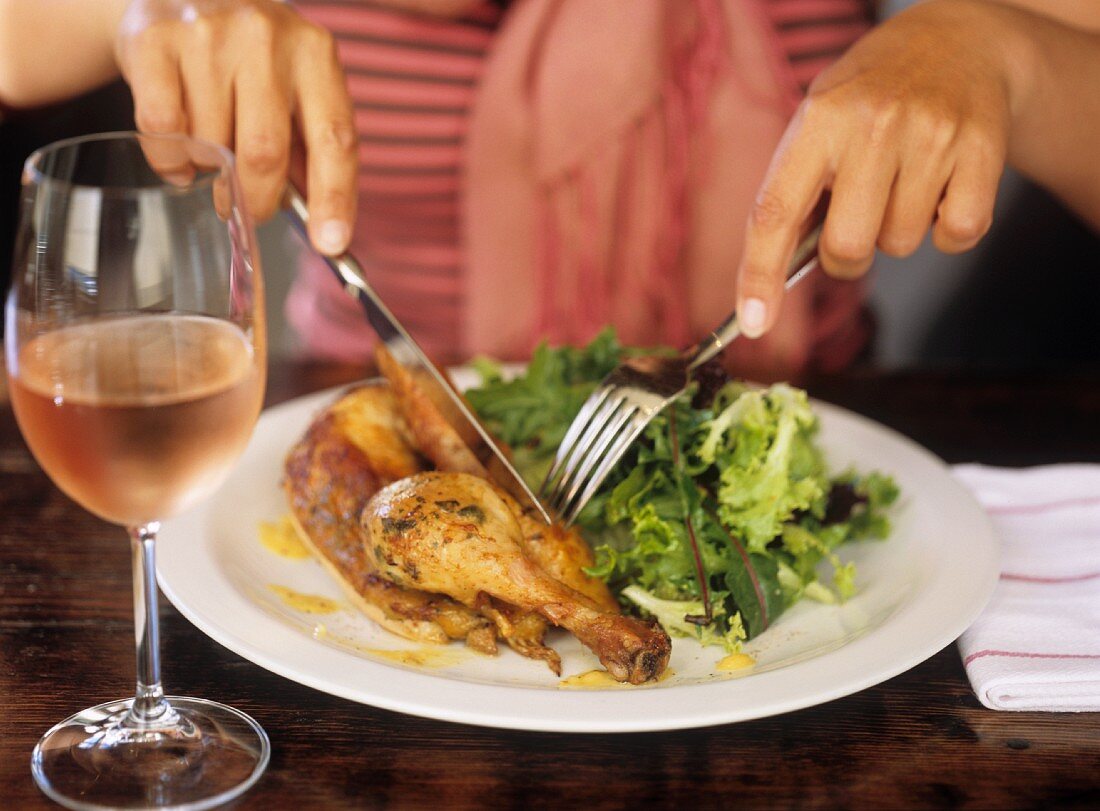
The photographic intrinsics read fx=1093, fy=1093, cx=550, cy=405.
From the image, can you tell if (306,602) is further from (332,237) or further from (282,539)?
(332,237)

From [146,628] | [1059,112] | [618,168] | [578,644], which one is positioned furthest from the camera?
[618,168]

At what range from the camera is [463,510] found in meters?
1.29

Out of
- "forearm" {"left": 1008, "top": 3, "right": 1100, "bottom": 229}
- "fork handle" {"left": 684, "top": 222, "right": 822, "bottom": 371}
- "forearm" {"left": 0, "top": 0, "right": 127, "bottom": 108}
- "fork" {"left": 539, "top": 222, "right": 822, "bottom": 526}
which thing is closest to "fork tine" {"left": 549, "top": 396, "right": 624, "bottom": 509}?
"fork" {"left": 539, "top": 222, "right": 822, "bottom": 526}

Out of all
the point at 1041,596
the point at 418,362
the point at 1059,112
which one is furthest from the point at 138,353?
the point at 1059,112

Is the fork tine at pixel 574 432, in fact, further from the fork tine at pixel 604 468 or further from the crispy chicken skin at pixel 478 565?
the crispy chicken skin at pixel 478 565

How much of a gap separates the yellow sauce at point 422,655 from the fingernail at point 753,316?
539 mm

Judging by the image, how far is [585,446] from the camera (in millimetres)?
1442

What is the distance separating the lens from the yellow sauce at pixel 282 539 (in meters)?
1.52

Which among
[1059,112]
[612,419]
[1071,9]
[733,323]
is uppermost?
[1071,9]

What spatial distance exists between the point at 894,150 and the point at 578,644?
0.74 meters

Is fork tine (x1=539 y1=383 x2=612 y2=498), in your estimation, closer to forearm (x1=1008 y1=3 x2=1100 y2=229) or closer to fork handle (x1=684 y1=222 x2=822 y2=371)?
fork handle (x1=684 y1=222 x2=822 y2=371)

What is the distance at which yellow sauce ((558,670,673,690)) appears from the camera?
1.19m

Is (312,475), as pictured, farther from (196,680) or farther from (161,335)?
(161,335)

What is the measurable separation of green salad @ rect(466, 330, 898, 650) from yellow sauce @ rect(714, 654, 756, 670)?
0.02m
